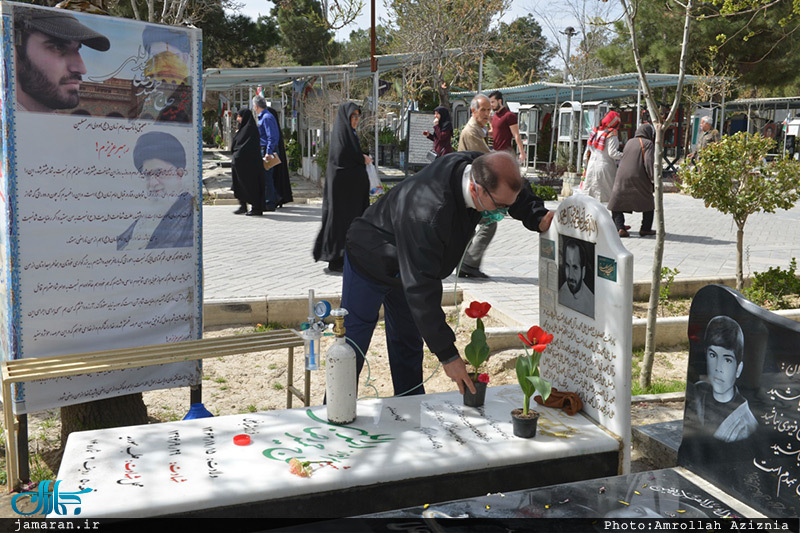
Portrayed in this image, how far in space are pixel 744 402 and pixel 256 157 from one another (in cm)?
1071

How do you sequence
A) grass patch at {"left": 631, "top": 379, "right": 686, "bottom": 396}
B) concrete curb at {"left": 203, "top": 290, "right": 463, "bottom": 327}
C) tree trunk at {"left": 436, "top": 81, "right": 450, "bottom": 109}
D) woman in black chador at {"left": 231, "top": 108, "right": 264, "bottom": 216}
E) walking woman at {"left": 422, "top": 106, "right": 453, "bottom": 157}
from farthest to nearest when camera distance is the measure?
tree trunk at {"left": 436, "top": 81, "right": 450, "bottom": 109}, woman in black chador at {"left": 231, "top": 108, "right": 264, "bottom": 216}, walking woman at {"left": 422, "top": 106, "right": 453, "bottom": 157}, concrete curb at {"left": 203, "top": 290, "right": 463, "bottom": 327}, grass patch at {"left": 631, "top": 379, "right": 686, "bottom": 396}

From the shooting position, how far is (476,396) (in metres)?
3.33

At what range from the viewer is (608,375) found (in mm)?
3096

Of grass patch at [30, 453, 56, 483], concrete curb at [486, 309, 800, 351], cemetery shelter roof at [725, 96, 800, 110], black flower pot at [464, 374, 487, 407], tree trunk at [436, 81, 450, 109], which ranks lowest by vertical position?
grass patch at [30, 453, 56, 483]

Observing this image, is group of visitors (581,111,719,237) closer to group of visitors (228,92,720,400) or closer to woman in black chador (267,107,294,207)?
woman in black chador (267,107,294,207)

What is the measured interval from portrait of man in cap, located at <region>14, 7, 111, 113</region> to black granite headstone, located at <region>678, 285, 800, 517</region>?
320cm

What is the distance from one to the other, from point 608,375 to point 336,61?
38396 mm

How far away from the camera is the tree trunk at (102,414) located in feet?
13.8

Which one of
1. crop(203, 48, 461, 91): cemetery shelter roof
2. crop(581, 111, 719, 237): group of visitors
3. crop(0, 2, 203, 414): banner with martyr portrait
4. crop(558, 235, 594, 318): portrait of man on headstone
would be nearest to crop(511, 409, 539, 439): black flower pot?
crop(558, 235, 594, 318): portrait of man on headstone

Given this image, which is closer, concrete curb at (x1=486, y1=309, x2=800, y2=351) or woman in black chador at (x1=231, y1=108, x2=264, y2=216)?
concrete curb at (x1=486, y1=309, x2=800, y2=351)

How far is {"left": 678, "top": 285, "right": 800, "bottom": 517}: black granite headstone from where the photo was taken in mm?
2486

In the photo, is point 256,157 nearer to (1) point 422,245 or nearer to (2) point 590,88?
(1) point 422,245

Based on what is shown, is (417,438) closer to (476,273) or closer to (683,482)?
(683,482)

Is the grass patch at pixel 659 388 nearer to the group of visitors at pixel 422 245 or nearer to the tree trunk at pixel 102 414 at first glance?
the group of visitors at pixel 422 245
